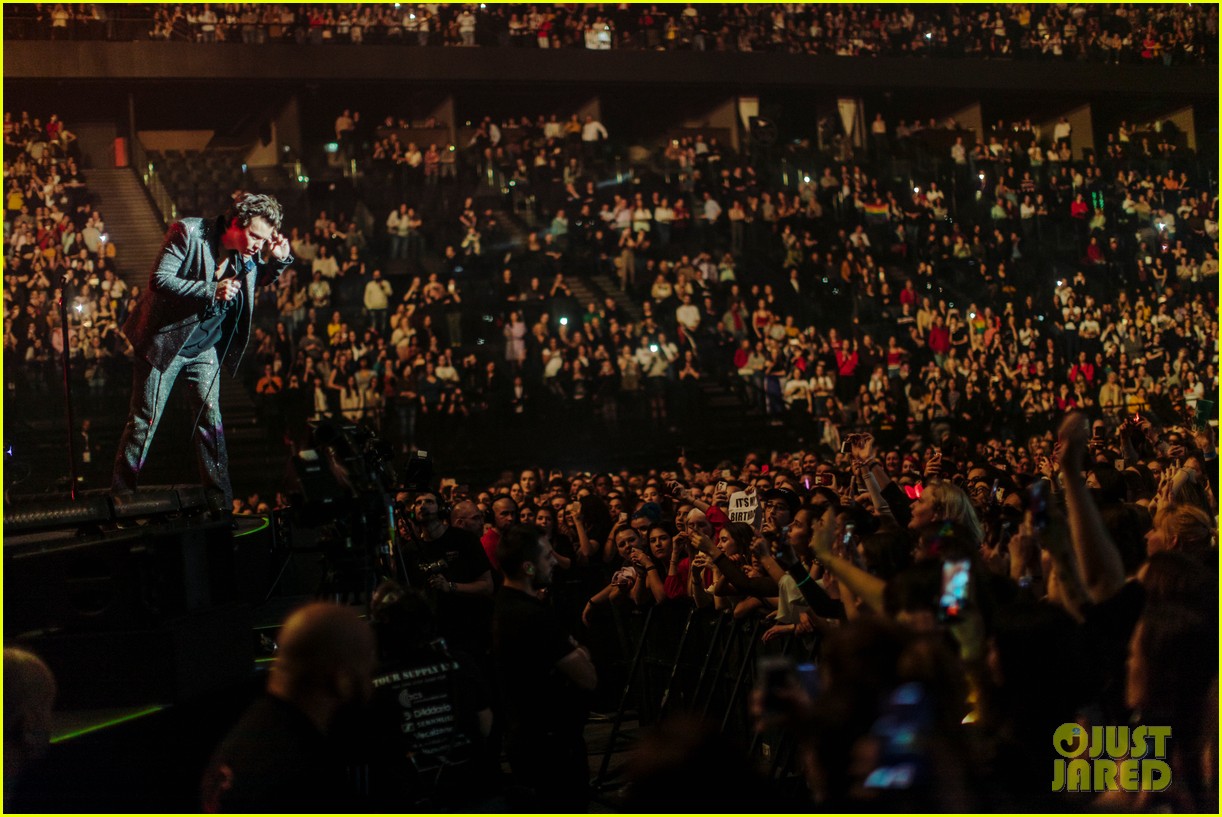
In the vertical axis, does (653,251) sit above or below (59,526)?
above

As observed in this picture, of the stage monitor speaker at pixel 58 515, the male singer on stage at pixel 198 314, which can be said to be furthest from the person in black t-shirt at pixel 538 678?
the male singer on stage at pixel 198 314

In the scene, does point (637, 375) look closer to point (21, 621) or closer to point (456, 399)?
point (456, 399)

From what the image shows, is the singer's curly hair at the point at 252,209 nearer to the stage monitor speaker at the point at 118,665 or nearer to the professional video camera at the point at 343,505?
the professional video camera at the point at 343,505

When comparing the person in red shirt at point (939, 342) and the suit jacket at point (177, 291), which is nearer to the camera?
the suit jacket at point (177, 291)

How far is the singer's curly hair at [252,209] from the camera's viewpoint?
7328 millimetres

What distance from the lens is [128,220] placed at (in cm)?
2006

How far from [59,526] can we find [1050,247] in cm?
2009

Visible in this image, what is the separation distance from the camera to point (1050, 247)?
885 inches

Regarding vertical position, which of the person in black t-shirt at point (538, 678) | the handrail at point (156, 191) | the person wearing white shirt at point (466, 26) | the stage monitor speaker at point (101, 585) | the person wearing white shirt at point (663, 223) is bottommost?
the person in black t-shirt at point (538, 678)

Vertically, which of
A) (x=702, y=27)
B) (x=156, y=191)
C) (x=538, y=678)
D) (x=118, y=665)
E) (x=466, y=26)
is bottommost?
(x=538, y=678)

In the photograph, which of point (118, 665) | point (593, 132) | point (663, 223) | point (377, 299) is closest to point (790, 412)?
point (663, 223)

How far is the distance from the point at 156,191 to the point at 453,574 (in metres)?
16.1

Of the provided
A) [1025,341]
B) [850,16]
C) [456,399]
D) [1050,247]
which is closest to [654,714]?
[456,399]

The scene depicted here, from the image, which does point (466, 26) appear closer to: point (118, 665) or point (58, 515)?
point (58, 515)
